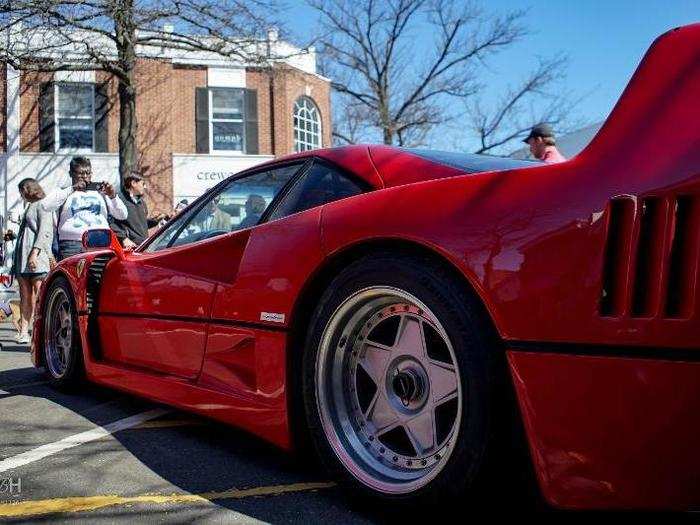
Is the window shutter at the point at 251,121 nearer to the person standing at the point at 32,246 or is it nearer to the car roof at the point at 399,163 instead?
the person standing at the point at 32,246

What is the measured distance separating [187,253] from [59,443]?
976 mm

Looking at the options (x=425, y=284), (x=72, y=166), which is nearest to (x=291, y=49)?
(x=72, y=166)

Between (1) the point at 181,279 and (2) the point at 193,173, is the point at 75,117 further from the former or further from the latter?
(1) the point at 181,279

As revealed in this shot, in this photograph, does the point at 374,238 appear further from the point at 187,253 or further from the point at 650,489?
the point at 187,253

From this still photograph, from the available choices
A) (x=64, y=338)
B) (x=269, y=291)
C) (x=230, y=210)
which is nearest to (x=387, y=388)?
(x=269, y=291)

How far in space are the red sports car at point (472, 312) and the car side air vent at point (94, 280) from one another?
3.28 ft

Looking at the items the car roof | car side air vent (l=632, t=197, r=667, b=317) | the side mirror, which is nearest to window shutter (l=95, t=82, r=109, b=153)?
the side mirror

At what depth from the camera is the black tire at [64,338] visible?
3.99 meters

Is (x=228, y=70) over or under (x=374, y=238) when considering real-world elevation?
over

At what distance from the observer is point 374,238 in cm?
209

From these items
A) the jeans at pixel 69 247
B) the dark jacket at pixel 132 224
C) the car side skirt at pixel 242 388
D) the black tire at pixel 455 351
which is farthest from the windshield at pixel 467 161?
the dark jacket at pixel 132 224

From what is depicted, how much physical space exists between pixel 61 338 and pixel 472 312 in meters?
3.20

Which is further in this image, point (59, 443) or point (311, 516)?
point (59, 443)

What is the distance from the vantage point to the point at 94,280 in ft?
12.5
